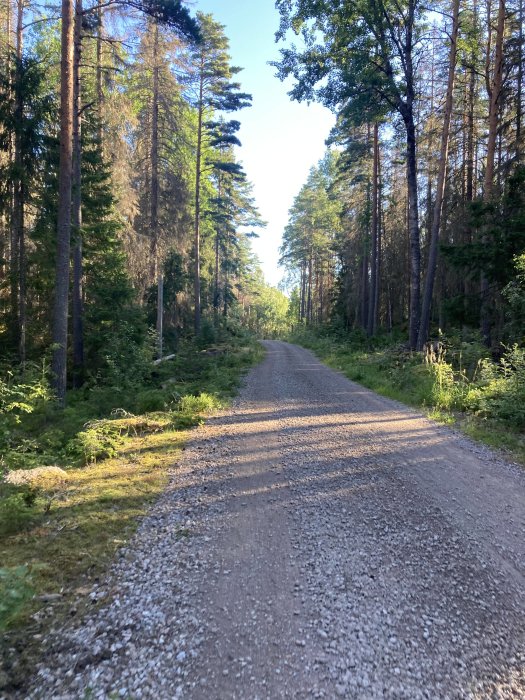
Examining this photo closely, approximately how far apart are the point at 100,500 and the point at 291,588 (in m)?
2.45

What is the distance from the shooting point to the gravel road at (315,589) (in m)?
2.13

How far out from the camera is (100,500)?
170 inches

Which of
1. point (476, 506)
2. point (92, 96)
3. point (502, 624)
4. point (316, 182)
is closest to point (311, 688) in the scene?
point (502, 624)

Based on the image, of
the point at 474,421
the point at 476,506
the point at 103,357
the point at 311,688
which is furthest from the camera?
the point at 103,357

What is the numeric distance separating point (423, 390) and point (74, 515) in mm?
8299

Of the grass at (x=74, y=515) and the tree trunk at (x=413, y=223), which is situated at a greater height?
the tree trunk at (x=413, y=223)

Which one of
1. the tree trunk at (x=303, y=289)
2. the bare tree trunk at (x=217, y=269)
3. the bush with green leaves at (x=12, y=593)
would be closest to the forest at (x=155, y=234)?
the bush with green leaves at (x=12, y=593)

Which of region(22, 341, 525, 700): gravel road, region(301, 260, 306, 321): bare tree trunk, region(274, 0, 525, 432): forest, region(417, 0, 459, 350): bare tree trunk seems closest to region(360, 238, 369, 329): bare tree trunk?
region(274, 0, 525, 432): forest

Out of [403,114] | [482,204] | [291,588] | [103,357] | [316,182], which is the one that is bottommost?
[291,588]

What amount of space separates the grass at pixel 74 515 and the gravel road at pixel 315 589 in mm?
182

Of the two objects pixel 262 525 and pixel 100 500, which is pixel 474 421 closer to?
pixel 262 525

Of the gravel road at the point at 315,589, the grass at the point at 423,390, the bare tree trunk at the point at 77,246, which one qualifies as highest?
the bare tree trunk at the point at 77,246

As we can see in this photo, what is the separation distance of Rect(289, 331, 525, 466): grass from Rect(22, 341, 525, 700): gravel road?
3.99 feet

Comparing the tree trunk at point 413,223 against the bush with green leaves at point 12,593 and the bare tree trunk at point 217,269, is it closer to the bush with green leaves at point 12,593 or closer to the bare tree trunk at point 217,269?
the bush with green leaves at point 12,593
